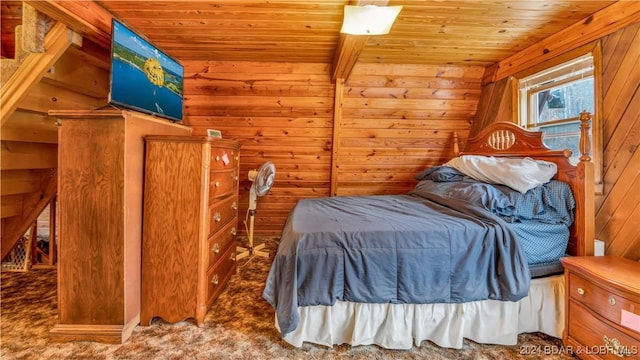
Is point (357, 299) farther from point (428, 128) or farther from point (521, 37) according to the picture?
point (521, 37)

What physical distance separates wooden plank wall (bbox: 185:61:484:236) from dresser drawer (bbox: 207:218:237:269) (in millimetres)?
1069

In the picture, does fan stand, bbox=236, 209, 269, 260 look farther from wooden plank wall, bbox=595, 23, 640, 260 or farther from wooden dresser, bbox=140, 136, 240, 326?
wooden plank wall, bbox=595, 23, 640, 260

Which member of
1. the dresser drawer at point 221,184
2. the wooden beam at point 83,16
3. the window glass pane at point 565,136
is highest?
the wooden beam at point 83,16

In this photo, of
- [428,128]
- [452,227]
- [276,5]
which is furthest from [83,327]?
[428,128]

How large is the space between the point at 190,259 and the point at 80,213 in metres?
0.71

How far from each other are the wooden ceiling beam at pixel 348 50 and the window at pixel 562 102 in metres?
1.81

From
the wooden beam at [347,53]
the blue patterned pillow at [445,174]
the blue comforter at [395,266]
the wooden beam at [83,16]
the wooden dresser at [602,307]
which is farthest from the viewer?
the blue patterned pillow at [445,174]

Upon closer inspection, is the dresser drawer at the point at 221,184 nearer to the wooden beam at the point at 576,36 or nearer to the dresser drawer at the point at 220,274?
the dresser drawer at the point at 220,274

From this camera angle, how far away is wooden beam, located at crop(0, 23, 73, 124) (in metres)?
1.72

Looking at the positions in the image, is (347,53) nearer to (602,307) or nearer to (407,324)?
(407,324)

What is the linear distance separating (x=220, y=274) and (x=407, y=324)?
148 centimetres

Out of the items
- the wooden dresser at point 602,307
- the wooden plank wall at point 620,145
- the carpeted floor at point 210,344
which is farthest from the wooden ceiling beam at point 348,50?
the carpeted floor at point 210,344

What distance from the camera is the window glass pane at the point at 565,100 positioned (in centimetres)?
217

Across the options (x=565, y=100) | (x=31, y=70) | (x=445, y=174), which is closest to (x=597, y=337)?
(x=445, y=174)
